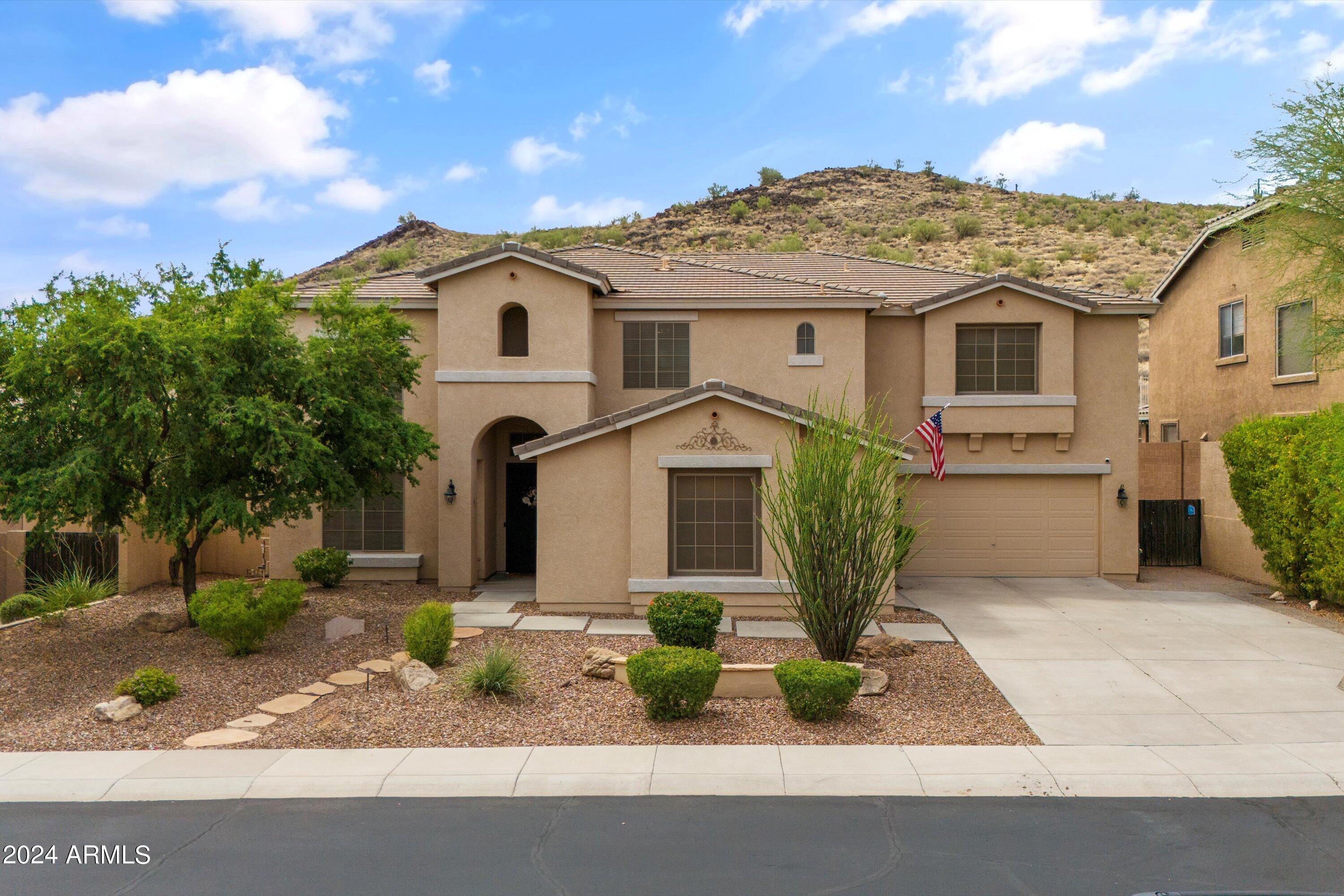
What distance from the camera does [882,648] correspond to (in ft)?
39.5

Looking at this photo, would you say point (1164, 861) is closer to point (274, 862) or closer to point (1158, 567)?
point (274, 862)

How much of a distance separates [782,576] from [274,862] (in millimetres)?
9471

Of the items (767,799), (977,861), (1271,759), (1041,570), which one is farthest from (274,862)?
(1041,570)

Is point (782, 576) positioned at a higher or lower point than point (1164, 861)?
higher

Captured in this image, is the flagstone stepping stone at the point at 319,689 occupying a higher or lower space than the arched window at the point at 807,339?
lower

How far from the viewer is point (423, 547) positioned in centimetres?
1780

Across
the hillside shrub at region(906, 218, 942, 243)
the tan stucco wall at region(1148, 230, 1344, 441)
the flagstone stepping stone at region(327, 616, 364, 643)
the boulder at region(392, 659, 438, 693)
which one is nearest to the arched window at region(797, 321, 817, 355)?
the tan stucco wall at region(1148, 230, 1344, 441)

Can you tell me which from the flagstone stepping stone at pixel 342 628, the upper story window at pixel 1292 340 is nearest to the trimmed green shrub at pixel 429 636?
the flagstone stepping stone at pixel 342 628

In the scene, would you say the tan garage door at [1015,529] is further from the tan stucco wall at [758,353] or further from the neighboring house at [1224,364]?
the tan stucco wall at [758,353]

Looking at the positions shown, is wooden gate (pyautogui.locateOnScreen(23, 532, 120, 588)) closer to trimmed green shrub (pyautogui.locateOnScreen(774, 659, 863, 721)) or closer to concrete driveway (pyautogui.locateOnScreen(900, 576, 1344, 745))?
trimmed green shrub (pyautogui.locateOnScreen(774, 659, 863, 721))

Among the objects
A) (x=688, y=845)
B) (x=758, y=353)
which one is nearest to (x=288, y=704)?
(x=688, y=845)

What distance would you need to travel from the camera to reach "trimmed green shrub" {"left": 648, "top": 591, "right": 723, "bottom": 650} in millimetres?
11703

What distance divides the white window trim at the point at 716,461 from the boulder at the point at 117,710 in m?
7.93

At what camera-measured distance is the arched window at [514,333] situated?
17.7 metres
